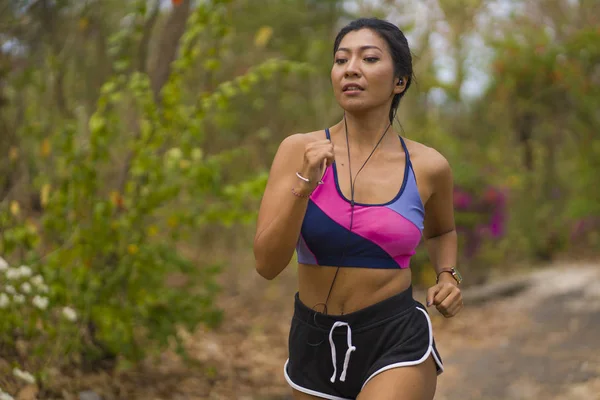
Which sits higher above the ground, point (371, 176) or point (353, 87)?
point (353, 87)

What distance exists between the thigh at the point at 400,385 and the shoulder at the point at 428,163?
599 millimetres

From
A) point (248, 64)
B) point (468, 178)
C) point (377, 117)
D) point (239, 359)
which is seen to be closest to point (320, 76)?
point (248, 64)

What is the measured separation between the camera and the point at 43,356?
4.13m

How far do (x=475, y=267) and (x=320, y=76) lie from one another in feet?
16.0

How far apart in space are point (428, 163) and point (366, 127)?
0.77 ft

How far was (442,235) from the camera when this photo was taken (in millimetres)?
2664

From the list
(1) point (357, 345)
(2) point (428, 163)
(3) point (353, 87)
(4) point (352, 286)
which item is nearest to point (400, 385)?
(1) point (357, 345)

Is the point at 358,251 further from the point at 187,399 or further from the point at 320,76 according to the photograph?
the point at 320,76

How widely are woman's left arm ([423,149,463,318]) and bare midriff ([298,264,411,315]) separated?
14cm

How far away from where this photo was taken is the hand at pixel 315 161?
203 cm

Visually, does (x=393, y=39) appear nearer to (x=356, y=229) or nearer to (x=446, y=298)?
(x=356, y=229)

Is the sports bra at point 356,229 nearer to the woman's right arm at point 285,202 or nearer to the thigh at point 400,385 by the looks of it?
the woman's right arm at point 285,202

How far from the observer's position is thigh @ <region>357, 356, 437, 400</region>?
7.04 ft

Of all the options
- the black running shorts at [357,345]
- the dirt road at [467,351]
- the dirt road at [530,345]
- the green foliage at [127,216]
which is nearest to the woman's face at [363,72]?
the black running shorts at [357,345]
